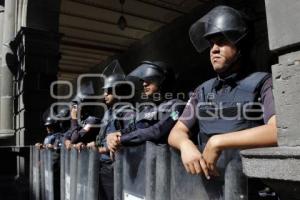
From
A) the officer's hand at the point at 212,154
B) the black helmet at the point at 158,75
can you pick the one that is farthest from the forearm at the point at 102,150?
the officer's hand at the point at 212,154

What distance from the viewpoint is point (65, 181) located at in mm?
4199

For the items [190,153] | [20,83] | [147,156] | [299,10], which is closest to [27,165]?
[20,83]

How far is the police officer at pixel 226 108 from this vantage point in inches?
68.2

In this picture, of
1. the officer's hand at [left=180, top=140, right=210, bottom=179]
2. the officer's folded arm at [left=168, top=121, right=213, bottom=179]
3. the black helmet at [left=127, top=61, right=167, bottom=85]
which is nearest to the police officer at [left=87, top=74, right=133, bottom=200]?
the black helmet at [left=127, top=61, right=167, bottom=85]

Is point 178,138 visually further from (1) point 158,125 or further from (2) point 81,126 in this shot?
(2) point 81,126

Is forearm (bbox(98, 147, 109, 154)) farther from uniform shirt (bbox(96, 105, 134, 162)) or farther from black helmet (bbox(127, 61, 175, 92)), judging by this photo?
black helmet (bbox(127, 61, 175, 92))

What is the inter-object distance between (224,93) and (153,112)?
1.08 metres

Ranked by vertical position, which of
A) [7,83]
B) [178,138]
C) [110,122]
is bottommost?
[178,138]

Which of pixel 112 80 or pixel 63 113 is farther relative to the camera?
pixel 63 113

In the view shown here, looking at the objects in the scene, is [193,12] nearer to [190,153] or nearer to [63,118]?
[63,118]


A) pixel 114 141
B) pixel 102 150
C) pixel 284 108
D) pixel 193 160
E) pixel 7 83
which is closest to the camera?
pixel 284 108

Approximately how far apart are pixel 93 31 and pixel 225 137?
10319mm

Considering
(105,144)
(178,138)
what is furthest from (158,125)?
(105,144)

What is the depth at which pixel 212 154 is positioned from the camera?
1746mm
